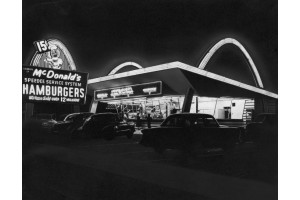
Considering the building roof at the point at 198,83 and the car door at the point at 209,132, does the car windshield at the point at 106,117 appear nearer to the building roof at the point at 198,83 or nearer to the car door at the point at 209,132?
the building roof at the point at 198,83

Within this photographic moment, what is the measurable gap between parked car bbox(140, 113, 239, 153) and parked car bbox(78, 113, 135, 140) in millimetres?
710

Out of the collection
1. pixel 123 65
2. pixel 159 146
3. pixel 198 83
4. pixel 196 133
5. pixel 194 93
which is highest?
pixel 123 65

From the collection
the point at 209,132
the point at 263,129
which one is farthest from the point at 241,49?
the point at 209,132

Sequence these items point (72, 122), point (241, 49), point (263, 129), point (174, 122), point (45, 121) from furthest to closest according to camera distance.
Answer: point (45, 121) → point (72, 122) → point (174, 122) → point (241, 49) → point (263, 129)

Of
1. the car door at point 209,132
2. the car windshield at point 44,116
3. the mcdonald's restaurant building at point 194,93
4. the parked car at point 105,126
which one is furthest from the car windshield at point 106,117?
the car door at point 209,132

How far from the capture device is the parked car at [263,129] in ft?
13.8

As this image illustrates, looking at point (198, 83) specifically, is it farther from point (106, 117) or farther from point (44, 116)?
point (44, 116)

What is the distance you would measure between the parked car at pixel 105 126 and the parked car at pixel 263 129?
1.77m

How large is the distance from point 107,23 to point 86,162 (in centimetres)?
232

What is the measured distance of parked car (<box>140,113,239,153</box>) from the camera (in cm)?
439

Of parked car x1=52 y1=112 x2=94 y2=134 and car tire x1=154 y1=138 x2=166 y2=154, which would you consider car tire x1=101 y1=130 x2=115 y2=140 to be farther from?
car tire x1=154 y1=138 x2=166 y2=154

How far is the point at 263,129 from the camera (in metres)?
4.27

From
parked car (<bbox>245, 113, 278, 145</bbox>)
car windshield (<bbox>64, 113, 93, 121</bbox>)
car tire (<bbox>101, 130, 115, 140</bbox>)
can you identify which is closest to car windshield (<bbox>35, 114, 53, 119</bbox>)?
car windshield (<bbox>64, 113, 93, 121</bbox>)

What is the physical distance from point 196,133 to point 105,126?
157 cm
